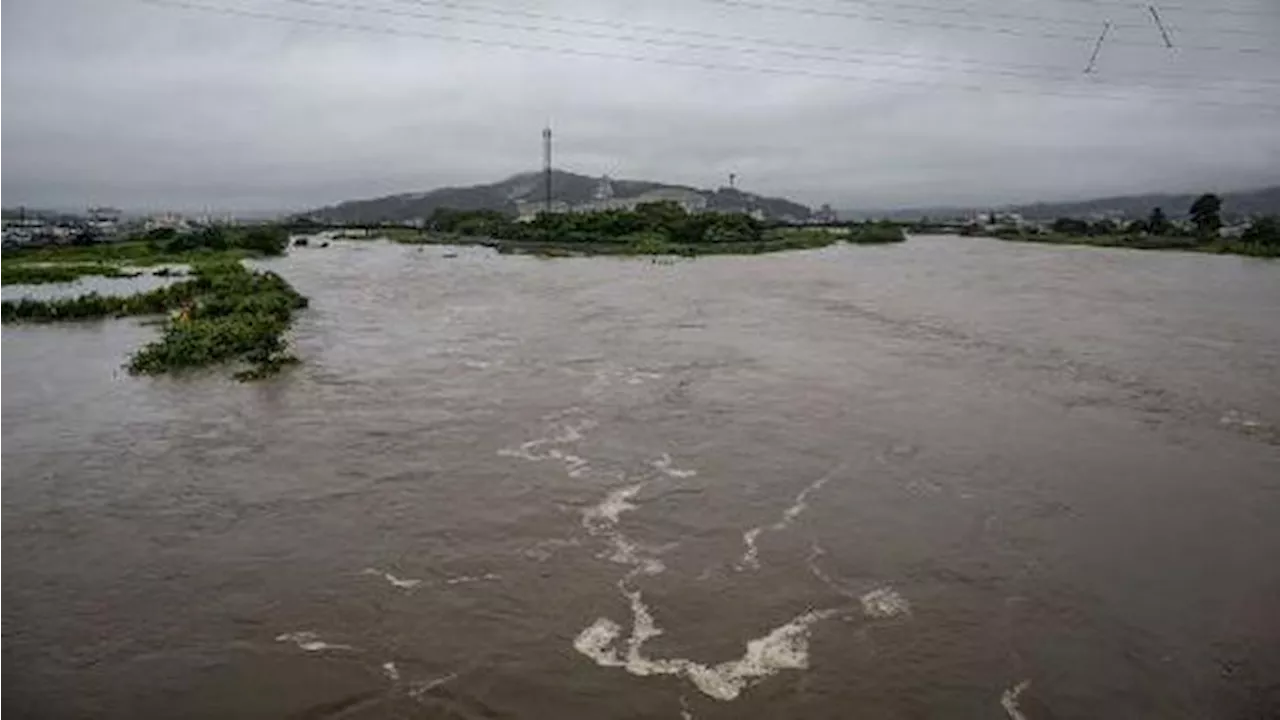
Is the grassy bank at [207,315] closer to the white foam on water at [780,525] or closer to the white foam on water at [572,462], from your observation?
the white foam on water at [572,462]

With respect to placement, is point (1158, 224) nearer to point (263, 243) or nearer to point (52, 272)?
point (263, 243)

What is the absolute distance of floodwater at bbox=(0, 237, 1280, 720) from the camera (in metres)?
8.77

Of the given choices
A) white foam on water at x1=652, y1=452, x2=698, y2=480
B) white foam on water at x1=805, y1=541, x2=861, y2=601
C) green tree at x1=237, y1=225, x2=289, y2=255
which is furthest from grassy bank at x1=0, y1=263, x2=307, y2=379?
green tree at x1=237, y1=225, x2=289, y2=255

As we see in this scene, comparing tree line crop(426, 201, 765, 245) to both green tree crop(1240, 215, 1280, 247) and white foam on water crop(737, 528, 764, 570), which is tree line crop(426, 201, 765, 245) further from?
white foam on water crop(737, 528, 764, 570)

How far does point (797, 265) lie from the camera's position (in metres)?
50.1

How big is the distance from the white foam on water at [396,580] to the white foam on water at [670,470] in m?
4.35

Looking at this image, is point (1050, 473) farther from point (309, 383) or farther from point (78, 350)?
point (78, 350)

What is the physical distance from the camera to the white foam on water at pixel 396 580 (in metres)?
10.6

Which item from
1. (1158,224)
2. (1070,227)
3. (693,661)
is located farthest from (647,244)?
(693,661)

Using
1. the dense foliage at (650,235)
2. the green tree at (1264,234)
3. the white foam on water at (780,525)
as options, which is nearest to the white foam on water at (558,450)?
the white foam on water at (780,525)

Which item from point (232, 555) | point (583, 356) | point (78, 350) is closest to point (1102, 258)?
point (583, 356)

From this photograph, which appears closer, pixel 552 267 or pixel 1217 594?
pixel 1217 594

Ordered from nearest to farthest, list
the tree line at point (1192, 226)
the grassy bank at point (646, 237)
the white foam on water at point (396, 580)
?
the white foam on water at point (396, 580)
the grassy bank at point (646, 237)
the tree line at point (1192, 226)

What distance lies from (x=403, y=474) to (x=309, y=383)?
22.3ft
